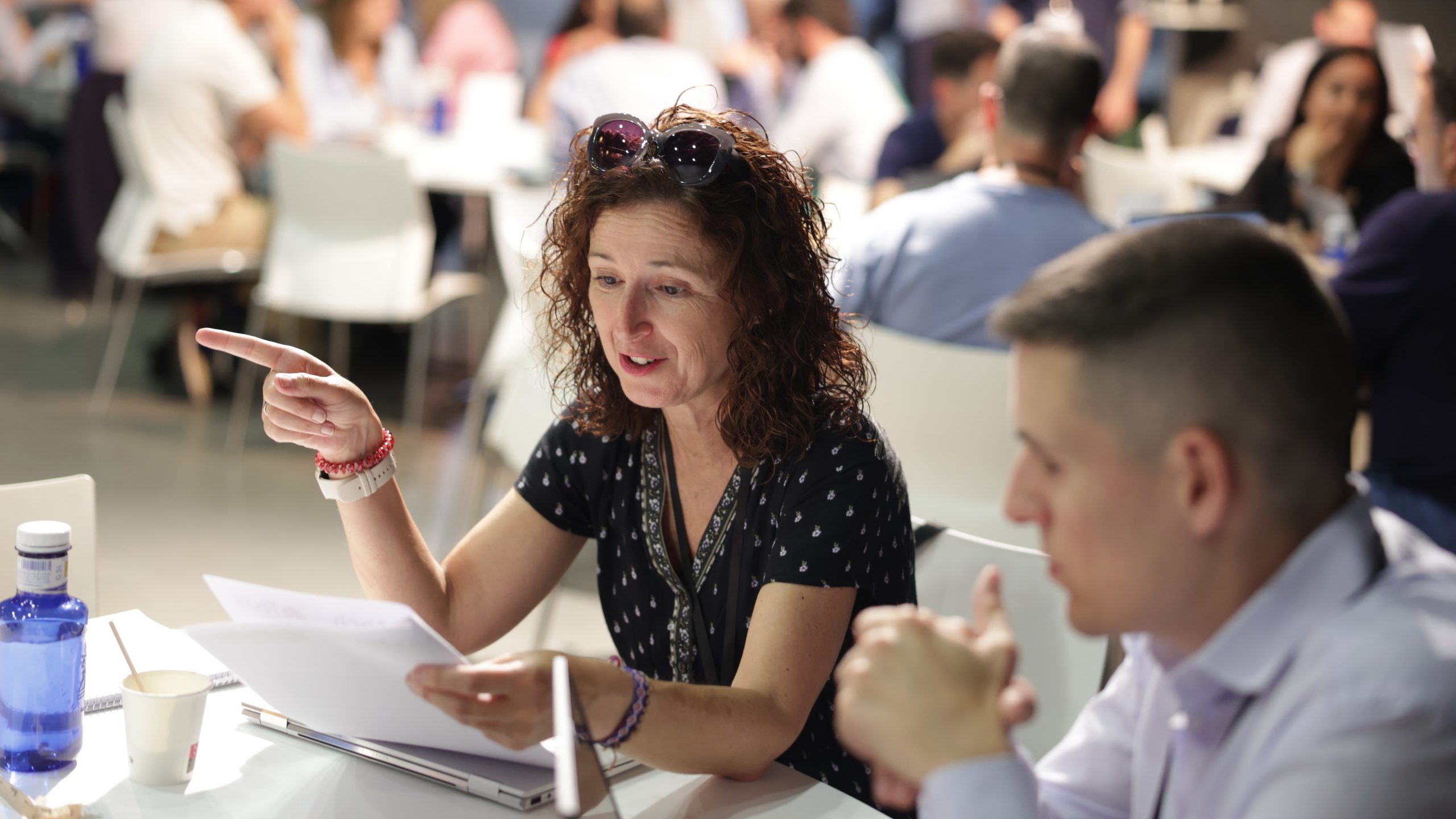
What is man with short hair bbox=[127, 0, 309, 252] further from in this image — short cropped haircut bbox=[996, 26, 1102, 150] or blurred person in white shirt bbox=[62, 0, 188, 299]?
short cropped haircut bbox=[996, 26, 1102, 150]

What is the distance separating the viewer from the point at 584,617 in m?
3.62

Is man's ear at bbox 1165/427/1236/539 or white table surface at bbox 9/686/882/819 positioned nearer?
man's ear at bbox 1165/427/1236/539

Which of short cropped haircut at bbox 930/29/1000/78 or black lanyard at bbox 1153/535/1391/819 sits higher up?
short cropped haircut at bbox 930/29/1000/78

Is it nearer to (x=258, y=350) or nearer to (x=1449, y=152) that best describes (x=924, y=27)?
(x=1449, y=152)

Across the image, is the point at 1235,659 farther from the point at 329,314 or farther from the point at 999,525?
the point at 329,314

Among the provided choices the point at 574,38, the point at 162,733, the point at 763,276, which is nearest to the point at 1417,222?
the point at 763,276

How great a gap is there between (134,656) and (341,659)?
480mm

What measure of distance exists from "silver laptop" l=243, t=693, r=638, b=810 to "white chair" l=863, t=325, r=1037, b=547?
1.44 meters

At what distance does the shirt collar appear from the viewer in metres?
0.90

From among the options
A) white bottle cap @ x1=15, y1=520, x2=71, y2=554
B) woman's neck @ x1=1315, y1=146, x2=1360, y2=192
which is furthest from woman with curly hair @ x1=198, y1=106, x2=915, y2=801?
woman's neck @ x1=1315, y1=146, x2=1360, y2=192

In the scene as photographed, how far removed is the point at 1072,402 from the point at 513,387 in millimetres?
2172

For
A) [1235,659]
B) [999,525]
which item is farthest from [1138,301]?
[999,525]

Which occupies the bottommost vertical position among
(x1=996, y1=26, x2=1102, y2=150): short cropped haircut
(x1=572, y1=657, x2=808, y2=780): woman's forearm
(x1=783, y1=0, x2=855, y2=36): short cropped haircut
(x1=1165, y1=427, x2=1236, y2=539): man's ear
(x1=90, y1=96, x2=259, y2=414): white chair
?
(x1=90, y1=96, x2=259, y2=414): white chair

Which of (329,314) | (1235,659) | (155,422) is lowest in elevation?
(155,422)
